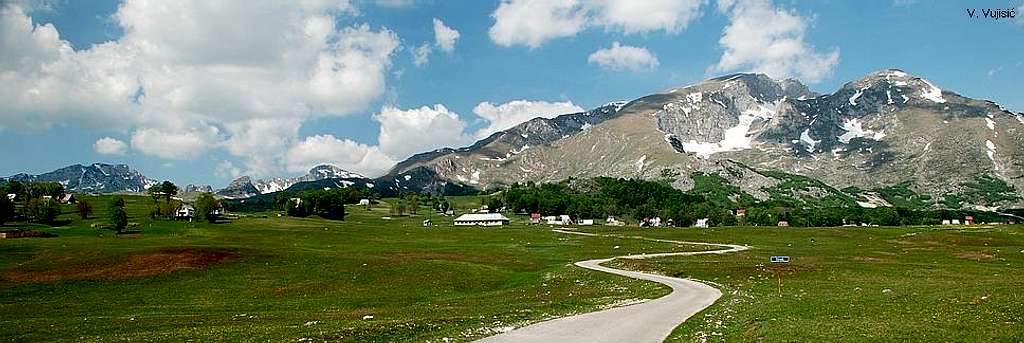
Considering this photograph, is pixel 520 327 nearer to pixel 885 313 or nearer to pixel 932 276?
pixel 885 313

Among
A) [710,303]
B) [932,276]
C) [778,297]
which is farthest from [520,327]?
[932,276]

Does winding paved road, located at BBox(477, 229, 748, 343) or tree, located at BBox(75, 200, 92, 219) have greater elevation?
tree, located at BBox(75, 200, 92, 219)

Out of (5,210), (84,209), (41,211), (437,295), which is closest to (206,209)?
(84,209)

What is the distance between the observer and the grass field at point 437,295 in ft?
104

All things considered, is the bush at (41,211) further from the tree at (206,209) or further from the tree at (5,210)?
the tree at (206,209)

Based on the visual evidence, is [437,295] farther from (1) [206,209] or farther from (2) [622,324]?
(1) [206,209]

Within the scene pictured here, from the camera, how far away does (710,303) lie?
42.8 metres

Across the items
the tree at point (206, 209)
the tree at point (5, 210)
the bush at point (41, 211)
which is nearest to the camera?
the tree at point (5, 210)

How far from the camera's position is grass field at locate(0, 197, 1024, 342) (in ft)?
104

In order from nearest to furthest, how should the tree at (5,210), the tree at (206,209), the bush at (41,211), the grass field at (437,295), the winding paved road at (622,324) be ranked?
the winding paved road at (622,324) < the grass field at (437,295) < the tree at (5,210) < the bush at (41,211) < the tree at (206,209)

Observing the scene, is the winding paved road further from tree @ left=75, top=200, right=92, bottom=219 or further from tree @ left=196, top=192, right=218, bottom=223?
tree @ left=75, top=200, right=92, bottom=219

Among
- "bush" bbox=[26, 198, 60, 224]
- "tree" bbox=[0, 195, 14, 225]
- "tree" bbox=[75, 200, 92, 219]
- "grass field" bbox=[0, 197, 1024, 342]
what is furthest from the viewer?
"tree" bbox=[75, 200, 92, 219]

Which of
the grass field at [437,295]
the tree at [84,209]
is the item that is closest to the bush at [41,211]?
the tree at [84,209]

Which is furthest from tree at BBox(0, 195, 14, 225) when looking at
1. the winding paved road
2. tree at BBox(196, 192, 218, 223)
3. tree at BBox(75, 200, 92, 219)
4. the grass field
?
the winding paved road
